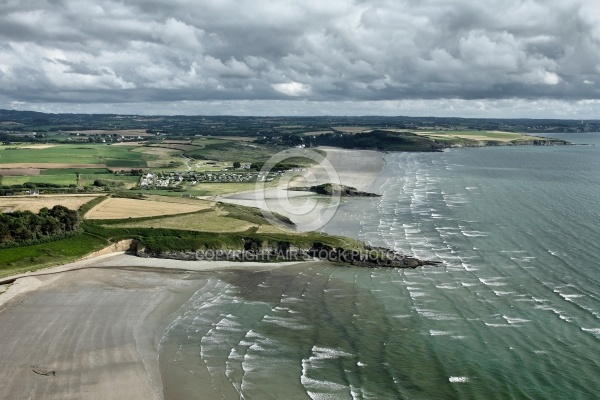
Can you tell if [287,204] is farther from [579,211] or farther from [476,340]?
[476,340]

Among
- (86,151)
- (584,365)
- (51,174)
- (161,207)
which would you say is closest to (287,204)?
(161,207)

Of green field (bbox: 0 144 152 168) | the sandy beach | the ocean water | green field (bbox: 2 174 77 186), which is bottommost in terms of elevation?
the sandy beach

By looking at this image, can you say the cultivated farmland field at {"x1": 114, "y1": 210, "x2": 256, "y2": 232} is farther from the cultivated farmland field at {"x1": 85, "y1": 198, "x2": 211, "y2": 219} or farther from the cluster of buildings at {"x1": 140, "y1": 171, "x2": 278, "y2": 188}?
the cluster of buildings at {"x1": 140, "y1": 171, "x2": 278, "y2": 188}

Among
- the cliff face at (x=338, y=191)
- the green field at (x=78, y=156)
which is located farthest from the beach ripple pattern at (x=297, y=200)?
the green field at (x=78, y=156)

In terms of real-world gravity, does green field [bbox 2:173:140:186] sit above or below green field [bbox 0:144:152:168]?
below

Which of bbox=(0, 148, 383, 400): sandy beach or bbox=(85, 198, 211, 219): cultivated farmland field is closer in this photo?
bbox=(0, 148, 383, 400): sandy beach

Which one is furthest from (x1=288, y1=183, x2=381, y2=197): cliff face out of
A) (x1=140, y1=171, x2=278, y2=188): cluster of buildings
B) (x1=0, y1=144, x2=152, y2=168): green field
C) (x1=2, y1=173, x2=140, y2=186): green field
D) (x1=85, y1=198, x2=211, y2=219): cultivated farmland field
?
(x1=0, y1=144, x2=152, y2=168): green field

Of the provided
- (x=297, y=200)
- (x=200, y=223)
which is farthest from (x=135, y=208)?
(x=297, y=200)

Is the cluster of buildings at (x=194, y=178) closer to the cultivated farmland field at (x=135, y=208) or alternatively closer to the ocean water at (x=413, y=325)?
the cultivated farmland field at (x=135, y=208)
